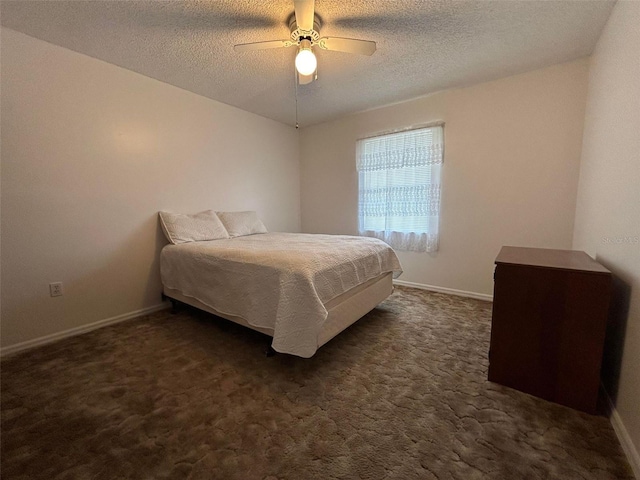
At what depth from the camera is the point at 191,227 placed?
9.04 feet

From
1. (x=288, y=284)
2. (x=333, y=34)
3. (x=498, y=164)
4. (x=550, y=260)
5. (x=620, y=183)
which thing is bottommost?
(x=288, y=284)

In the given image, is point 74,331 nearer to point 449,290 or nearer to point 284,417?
point 284,417

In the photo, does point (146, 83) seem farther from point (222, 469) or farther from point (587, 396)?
point (587, 396)

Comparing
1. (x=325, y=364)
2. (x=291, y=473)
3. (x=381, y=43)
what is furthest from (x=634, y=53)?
(x=291, y=473)

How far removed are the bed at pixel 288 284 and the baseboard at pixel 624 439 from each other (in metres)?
1.41

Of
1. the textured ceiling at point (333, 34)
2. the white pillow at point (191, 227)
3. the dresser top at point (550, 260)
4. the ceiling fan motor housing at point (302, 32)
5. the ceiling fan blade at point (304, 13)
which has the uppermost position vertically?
the textured ceiling at point (333, 34)

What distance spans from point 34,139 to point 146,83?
112 centimetres

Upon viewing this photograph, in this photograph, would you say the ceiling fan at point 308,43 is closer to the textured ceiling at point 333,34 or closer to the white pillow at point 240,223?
the textured ceiling at point 333,34

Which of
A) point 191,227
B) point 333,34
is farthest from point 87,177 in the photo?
point 333,34

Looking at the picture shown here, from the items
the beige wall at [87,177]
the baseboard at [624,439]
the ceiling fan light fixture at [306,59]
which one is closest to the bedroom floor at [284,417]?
the baseboard at [624,439]

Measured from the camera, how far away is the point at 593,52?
215cm

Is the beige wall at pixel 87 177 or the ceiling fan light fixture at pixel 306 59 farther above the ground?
the ceiling fan light fixture at pixel 306 59

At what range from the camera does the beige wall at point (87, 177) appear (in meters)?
1.94

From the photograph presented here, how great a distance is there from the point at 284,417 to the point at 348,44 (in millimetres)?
2388
